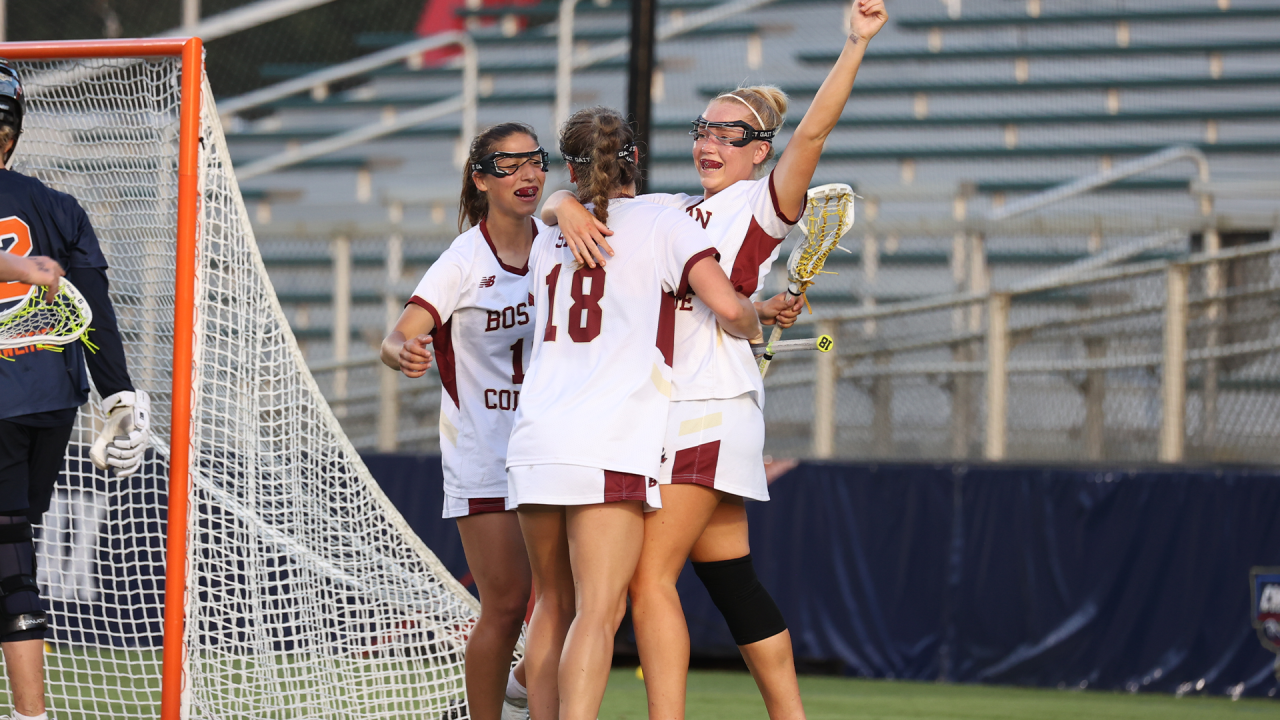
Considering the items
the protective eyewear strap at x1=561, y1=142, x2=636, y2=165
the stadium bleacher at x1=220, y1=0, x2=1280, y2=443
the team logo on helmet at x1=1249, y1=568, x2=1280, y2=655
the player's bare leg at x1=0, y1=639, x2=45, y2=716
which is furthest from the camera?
the stadium bleacher at x1=220, y1=0, x2=1280, y2=443

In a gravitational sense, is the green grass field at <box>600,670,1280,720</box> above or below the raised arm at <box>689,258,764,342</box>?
below

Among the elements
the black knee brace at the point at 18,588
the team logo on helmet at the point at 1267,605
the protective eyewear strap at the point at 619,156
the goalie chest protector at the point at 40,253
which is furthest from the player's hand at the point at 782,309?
the team logo on helmet at the point at 1267,605

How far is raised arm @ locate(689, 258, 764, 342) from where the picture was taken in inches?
118

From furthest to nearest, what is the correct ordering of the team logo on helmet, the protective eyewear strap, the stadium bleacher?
the stadium bleacher, the team logo on helmet, the protective eyewear strap

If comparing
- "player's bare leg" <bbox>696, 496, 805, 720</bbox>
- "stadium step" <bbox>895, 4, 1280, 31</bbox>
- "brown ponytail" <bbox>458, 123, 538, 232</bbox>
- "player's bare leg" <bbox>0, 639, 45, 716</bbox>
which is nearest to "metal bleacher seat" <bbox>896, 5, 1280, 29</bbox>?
"stadium step" <bbox>895, 4, 1280, 31</bbox>

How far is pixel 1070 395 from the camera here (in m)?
6.60

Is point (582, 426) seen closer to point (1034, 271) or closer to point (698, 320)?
point (698, 320)

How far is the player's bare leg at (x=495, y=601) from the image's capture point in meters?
3.59

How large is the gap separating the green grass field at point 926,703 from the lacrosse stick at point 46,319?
246 centimetres

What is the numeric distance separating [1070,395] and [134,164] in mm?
4670

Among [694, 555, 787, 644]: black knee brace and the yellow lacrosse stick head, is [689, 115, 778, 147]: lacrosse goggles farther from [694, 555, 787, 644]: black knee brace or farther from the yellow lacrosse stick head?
[694, 555, 787, 644]: black knee brace

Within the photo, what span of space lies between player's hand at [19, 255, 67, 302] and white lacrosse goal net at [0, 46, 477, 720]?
1.51ft

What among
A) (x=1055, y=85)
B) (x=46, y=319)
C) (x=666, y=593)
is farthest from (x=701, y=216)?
(x=1055, y=85)

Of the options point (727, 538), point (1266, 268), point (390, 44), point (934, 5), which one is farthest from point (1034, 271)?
point (390, 44)
